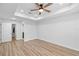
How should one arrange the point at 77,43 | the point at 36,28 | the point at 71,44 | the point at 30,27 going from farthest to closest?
the point at 30,27
the point at 36,28
the point at 71,44
the point at 77,43

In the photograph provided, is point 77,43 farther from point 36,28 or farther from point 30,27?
point 30,27

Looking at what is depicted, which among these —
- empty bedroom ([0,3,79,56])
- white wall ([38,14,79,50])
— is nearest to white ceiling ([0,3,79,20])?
empty bedroom ([0,3,79,56])

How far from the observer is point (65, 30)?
12.3 feet

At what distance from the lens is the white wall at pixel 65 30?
10.6 ft

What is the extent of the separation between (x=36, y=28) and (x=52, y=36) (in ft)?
4.69

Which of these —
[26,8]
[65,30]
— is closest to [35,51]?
[26,8]

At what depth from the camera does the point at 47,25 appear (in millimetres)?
5188

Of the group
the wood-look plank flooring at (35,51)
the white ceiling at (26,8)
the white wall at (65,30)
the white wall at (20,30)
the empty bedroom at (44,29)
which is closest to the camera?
the white ceiling at (26,8)

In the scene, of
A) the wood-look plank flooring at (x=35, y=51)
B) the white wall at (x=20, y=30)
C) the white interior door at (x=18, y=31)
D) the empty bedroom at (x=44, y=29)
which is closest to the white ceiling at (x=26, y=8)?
the empty bedroom at (x=44, y=29)

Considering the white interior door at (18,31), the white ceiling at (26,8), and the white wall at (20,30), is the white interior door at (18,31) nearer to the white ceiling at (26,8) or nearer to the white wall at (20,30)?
the white wall at (20,30)

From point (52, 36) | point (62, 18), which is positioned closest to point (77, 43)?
point (62, 18)

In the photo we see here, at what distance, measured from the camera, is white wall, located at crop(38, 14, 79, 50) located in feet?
10.6

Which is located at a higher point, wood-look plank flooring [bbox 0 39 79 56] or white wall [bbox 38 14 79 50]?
white wall [bbox 38 14 79 50]

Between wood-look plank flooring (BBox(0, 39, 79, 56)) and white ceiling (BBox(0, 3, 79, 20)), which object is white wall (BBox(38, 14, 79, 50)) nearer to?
wood-look plank flooring (BBox(0, 39, 79, 56))
